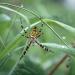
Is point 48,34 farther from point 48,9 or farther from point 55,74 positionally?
point 48,9

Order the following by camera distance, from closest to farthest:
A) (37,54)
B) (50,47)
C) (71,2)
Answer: (50,47) → (37,54) → (71,2)

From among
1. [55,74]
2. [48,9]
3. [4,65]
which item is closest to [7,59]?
[4,65]

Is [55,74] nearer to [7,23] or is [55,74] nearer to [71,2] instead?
[7,23]

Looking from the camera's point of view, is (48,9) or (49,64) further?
(48,9)

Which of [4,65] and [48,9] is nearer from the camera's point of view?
[4,65]

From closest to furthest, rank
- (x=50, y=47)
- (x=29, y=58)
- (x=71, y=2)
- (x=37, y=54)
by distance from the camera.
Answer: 1. (x=50, y=47)
2. (x=29, y=58)
3. (x=37, y=54)
4. (x=71, y=2)

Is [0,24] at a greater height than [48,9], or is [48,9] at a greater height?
[0,24]

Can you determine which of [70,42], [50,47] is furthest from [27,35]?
[70,42]

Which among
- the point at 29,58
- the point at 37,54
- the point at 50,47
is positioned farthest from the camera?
the point at 37,54

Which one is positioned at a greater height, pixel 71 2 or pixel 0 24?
pixel 0 24
